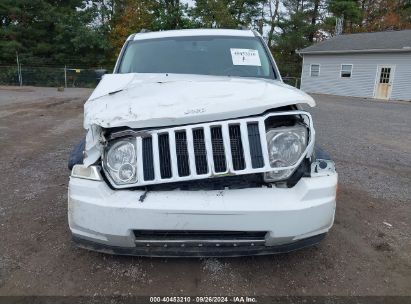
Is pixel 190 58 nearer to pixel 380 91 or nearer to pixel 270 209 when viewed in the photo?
pixel 270 209

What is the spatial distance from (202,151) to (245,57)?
198cm

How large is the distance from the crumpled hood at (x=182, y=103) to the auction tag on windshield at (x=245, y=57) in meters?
1.04

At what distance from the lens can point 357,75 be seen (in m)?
23.9

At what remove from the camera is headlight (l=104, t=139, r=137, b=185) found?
226cm

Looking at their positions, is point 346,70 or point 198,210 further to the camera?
point 346,70

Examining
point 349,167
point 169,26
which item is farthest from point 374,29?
point 349,167

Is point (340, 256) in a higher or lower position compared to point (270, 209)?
lower

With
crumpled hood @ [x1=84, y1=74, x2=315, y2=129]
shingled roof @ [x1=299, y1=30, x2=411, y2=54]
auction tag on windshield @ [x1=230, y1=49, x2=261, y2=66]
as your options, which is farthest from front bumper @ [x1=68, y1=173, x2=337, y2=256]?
shingled roof @ [x1=299, y1=30, x2=411, y2=54]

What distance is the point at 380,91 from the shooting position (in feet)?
74.5

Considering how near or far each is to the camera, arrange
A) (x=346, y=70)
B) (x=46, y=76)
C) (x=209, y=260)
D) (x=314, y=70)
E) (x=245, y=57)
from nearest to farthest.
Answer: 1. (x=209, y=260)
2. (x=245, y=57)
3. (x=346, y=70)
4. (x=46, y=76)
5. (x=314, y=70)

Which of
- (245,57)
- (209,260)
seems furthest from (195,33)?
(209,260)

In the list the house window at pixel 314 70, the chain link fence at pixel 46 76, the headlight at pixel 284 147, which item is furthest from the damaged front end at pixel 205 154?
the house window at pixel 314 70

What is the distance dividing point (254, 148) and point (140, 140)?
0.78 m

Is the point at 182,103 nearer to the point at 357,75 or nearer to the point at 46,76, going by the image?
the point at 357,75
